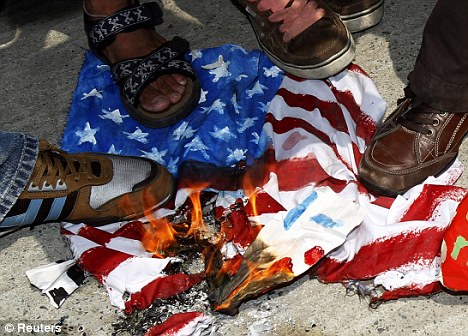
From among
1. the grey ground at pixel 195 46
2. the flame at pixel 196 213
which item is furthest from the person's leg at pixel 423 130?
the flame at pixel 196 213

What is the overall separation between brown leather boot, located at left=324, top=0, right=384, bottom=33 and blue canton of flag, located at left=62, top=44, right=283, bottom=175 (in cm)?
35

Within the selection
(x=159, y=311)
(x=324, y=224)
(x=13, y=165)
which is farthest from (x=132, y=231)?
(x=324, y=224)

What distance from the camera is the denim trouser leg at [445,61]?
2133mm

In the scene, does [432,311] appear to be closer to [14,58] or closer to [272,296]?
[272,296]

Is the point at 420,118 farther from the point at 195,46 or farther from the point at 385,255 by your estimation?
the point at 195,46

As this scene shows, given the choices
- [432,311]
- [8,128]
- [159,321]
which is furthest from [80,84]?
[432,311]

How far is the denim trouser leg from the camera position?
2133 millimetres

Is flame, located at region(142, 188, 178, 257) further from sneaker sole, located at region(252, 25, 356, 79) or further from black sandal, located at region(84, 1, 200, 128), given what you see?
sneaker sole, located at region(252, 25, 356, 79)

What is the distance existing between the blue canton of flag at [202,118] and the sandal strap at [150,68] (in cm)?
11

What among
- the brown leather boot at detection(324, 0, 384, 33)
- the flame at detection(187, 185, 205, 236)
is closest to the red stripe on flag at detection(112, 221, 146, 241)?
the flame at detection(187, 185, 205, 236)

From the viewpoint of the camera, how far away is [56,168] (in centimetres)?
239

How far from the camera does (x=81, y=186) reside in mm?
2412

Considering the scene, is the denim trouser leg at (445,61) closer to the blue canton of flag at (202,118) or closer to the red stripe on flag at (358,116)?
the red stripe on flag at (358,116)

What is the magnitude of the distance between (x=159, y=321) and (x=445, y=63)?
1126 mm
